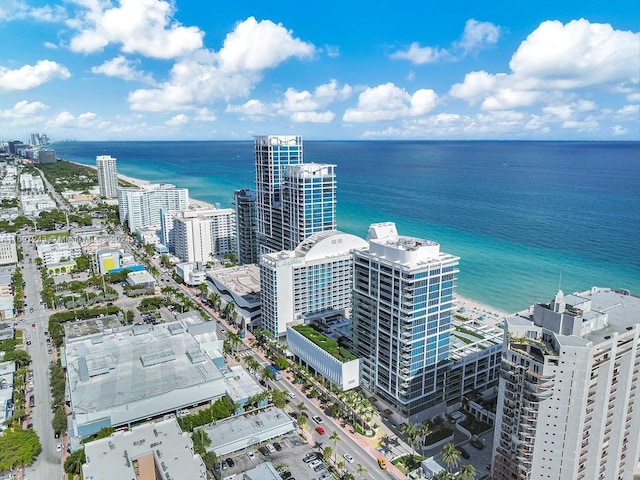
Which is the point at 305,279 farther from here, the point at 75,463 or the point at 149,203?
the point at 149,203

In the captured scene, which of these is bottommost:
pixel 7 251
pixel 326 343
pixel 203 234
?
pixel 7 251

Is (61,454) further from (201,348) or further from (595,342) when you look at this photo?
(595,342)

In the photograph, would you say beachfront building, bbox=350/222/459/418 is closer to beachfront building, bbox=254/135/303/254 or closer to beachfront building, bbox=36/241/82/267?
beachfront building, bbox=254/135/303/254

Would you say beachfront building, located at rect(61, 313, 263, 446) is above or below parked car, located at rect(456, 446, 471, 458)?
above

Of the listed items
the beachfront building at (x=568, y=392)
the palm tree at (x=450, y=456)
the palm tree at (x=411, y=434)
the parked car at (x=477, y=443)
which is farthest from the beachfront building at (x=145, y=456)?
the parked car at (x=477, y=443)

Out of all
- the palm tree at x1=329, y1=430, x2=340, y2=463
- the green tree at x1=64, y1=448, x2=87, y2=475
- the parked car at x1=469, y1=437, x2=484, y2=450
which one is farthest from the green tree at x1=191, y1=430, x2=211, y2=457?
the parked car at x1=469, y1=437, x2=484, y2=450

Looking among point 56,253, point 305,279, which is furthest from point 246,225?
point 56,253

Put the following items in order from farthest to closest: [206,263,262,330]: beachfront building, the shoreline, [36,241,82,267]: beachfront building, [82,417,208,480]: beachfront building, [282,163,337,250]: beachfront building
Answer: [36,241,82,267]: beachfront building, the shoreline, [282,163,337,250]: beachfront building, [206,263,262,330]: beachfront building, [82,417,208,480]: beachfront building
